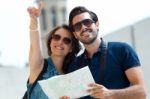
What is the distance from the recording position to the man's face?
3.39 meters

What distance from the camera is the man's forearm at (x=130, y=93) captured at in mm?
3195

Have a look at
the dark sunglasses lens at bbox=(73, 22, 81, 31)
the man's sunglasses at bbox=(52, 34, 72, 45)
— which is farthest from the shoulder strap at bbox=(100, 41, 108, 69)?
the man's sunglasses at bbox=(52, 34, 72, 45)

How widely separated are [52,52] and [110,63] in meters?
0.52

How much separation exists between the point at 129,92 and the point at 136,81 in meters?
0.12

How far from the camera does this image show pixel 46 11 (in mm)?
63938

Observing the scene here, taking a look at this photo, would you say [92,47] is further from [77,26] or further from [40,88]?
[40,88]

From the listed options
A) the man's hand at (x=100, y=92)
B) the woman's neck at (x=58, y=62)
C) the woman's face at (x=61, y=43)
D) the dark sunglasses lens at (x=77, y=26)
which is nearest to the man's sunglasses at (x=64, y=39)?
the woman's face at (x=61, y=43)

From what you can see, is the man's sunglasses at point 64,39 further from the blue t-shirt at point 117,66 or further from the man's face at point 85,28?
the blue t-shirt at point 117,66

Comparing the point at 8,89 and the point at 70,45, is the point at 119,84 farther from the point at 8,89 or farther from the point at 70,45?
the point at 8,89

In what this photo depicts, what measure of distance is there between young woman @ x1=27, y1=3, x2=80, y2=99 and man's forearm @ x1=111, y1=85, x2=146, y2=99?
0.58 m

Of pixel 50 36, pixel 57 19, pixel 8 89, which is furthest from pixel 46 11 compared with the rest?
pixel 50 36

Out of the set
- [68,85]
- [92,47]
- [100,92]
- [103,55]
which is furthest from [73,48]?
[100,92]

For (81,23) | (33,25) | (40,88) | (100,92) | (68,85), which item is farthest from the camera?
(33,25)

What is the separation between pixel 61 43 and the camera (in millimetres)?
3648
